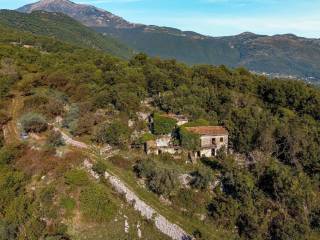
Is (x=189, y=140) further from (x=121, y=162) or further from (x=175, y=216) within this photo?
(x=175, y=216)

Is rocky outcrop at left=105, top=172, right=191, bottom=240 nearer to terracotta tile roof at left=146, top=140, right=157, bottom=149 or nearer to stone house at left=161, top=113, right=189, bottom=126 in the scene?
terracotta tile roof at left=146, top=140, right=157, bottom=149

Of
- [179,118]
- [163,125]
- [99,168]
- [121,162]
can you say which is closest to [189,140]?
[163,125]

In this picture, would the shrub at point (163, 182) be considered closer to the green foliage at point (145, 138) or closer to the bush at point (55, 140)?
the green foliage at point (145, 138)

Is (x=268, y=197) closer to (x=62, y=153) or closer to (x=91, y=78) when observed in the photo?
(x=62, y=153)

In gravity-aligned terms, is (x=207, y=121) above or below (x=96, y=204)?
above

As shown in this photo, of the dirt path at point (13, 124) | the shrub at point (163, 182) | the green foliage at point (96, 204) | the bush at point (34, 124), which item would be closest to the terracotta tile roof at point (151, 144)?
the shrub at point (163, 182)

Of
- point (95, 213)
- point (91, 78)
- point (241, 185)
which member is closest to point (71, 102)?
point (91, 78)

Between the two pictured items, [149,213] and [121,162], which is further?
[121,162]
